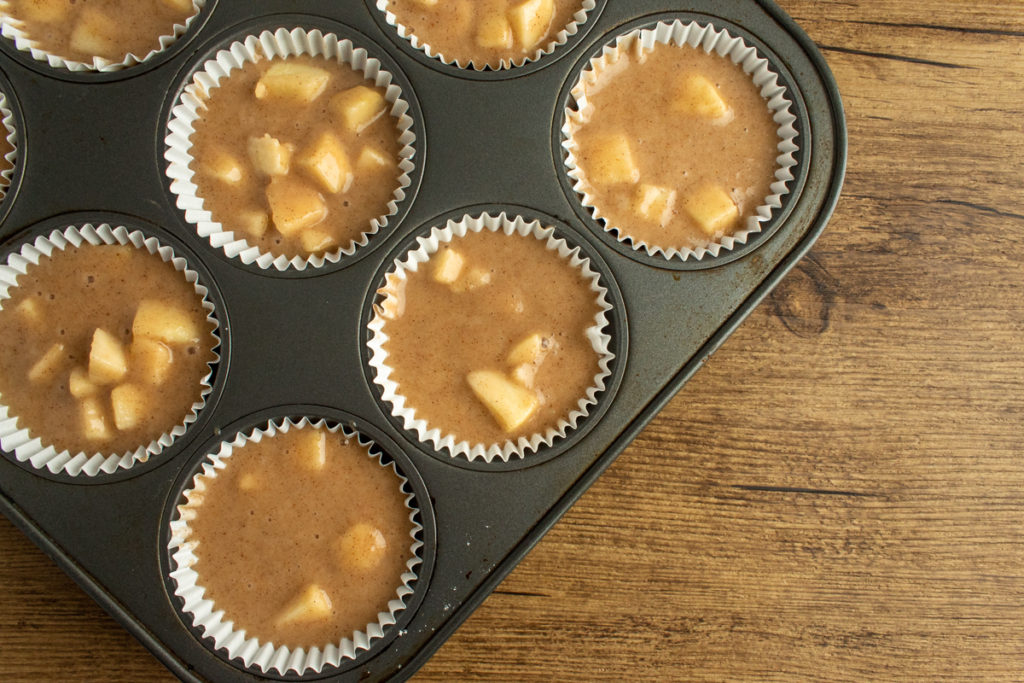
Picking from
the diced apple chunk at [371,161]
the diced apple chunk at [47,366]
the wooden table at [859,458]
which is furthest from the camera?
the wooden table at [859,458]

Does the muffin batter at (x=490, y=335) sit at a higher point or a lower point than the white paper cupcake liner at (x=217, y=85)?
lower

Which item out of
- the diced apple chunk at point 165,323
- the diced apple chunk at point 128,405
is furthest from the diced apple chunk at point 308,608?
the diced apple chunk at point 165,323

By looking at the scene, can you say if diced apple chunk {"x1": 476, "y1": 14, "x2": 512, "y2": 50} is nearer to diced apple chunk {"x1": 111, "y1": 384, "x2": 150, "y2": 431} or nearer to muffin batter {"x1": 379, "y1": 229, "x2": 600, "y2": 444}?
muffin batter {"x1": 379, "y1": 229, "x2": 600, "y2": 444}

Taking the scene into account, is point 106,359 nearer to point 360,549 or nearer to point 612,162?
point 360,549

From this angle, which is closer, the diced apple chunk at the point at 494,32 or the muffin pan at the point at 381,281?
the muffin pan at the point at 381,281

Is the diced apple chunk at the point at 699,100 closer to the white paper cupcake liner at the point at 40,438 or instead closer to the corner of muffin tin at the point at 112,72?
the corner of muffin tin at the point at 112,72

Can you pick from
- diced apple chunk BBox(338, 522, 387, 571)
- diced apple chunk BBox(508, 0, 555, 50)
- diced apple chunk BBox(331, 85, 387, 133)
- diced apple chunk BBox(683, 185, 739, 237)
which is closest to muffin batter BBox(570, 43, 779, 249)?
diced apple chunk BBox(683, 185, 739, 237)

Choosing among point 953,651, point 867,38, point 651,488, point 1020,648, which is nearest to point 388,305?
point 651,488
